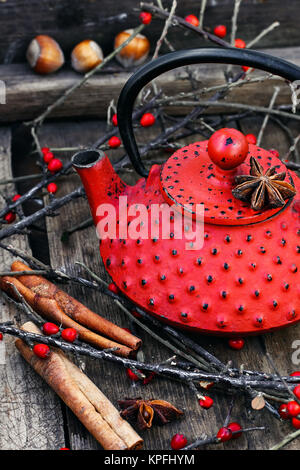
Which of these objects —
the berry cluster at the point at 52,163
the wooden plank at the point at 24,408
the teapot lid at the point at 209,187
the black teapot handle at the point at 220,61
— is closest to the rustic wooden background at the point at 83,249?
the wooden plank at the point at 24,408

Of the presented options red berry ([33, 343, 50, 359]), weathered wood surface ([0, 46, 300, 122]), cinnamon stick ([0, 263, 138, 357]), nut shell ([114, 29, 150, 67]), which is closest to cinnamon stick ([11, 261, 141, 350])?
cinnamon stick ([0, 263, 138, 357])

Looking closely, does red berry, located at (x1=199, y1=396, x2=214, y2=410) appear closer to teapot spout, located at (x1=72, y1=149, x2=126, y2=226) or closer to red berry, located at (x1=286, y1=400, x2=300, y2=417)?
red berry, located at (x1=286, y1=400, x2=300, y2=417)

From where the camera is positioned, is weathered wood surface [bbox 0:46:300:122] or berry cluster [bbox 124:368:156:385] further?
weathered wood surface [bbox 0:46:300:122]

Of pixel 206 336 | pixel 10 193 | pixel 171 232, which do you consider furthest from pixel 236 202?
pixel 10 193

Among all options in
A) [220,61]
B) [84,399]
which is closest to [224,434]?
[84,399]

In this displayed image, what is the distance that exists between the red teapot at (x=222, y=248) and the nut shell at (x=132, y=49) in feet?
1.90

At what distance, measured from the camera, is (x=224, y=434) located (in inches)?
39.3

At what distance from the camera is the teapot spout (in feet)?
3.77

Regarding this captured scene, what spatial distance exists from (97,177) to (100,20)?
69 centimetres

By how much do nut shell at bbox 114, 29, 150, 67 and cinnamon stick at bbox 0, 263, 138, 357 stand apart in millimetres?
722

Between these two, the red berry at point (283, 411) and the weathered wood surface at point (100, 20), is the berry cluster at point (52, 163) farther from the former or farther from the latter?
the red berry at point (283, 411)

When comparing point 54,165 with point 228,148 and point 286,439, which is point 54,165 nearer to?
point 228,148

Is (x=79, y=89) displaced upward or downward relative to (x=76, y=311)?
upward

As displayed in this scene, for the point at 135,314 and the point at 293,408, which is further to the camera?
the point at 135,314
